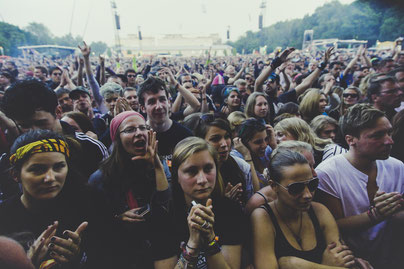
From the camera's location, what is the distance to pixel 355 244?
6.75 ft

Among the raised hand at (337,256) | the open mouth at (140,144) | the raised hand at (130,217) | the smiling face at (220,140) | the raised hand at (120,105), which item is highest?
the raised hand at (120,105)

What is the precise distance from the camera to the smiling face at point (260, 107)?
4117 mm

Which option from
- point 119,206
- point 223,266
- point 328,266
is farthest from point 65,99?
point 328,266

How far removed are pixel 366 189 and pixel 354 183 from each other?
4.8 inches

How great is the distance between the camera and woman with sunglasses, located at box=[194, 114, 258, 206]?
2.30 metres

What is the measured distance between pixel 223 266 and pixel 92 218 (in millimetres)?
942

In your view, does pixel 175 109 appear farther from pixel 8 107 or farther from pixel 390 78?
pixel 390 78

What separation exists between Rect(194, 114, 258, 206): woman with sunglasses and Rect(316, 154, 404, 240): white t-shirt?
660mm

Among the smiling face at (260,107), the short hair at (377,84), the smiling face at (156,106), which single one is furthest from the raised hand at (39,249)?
the short hair at (377,84)

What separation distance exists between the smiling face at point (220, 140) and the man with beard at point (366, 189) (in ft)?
2.92

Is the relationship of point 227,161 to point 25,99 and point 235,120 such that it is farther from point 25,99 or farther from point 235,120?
point 25,99

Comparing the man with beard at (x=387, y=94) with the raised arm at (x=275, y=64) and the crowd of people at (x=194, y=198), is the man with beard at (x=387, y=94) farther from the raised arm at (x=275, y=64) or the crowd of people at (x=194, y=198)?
the raised arm at (x=275, y=64)

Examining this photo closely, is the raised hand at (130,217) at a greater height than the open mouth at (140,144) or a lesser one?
lesser

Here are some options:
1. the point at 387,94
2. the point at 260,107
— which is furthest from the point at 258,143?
the point at 387,94
